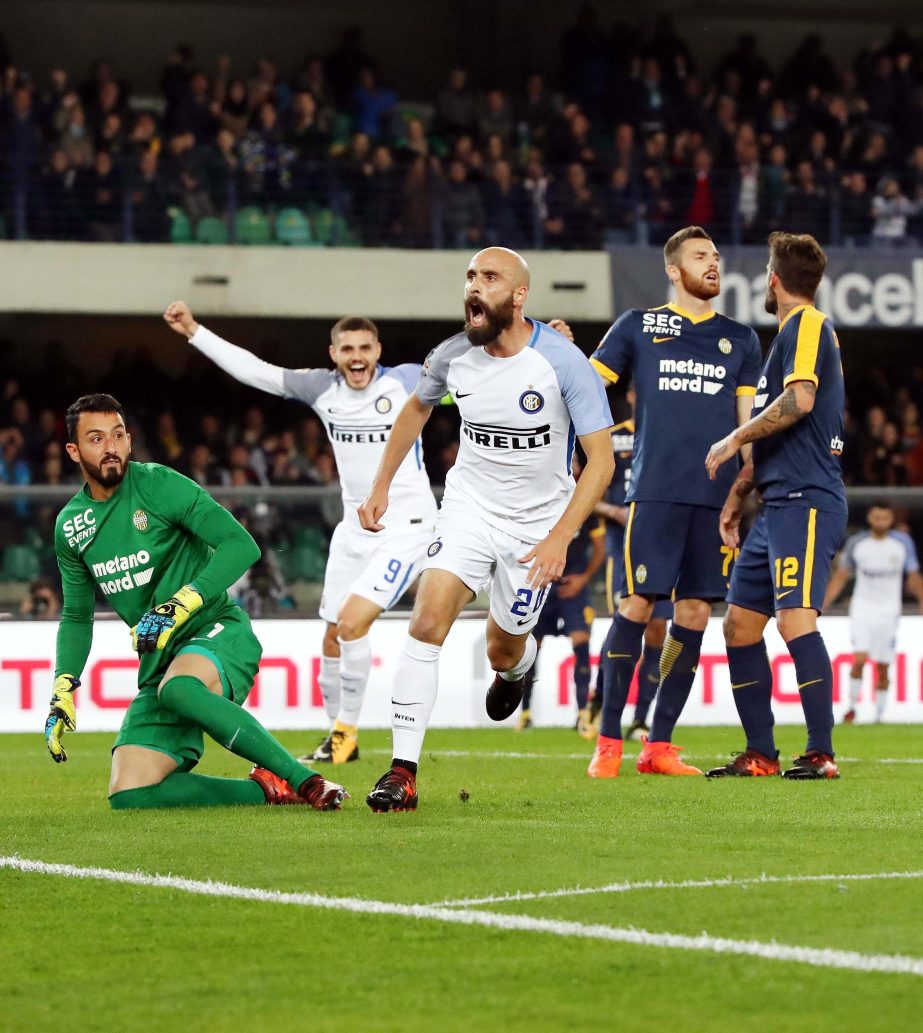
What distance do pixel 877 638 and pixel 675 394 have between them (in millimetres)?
7209

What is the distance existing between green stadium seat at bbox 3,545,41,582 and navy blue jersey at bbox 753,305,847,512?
7.87 m

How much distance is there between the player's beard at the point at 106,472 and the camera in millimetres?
7180

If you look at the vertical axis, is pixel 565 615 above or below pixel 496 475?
below

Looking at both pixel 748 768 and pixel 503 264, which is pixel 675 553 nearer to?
pixel 748 768

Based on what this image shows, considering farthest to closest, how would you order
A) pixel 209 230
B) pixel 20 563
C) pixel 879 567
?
pixel 209 230 → pixel 879 567 → pixel 20 563

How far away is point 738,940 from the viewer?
13.6 feet

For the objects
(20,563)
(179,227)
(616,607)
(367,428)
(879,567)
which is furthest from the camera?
(179,227)

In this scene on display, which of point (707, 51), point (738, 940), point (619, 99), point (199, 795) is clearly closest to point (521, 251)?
point (619, 99)

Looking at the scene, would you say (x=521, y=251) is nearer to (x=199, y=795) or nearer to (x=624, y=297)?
(x=624, y=297)

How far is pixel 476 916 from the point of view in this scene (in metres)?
4.50

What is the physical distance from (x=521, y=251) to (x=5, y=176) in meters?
5.95

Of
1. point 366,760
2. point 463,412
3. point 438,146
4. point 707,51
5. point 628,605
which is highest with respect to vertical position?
point 707,51

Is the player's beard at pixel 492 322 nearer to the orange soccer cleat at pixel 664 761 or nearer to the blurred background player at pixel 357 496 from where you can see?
the orange soccer cleat at pixel 664 761

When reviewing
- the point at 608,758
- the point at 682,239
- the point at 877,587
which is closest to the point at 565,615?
the point at 877,587
